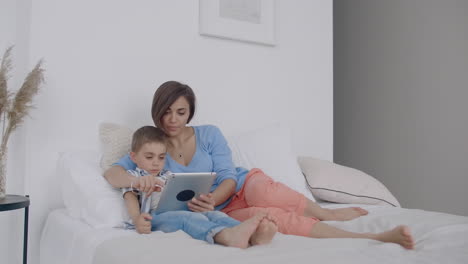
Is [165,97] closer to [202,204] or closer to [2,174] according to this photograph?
[202,204]

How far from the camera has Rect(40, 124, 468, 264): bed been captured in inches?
40.0

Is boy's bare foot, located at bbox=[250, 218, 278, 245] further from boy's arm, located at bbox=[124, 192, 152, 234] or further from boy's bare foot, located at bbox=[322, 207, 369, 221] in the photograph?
boy's bare foot, located at bbox=[322, 207, 369, 221]

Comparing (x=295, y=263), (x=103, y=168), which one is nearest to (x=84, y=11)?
(x=103, y=168)

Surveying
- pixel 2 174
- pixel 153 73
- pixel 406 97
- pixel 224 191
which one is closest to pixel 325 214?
pixel 224 191

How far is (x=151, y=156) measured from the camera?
1.61 metres

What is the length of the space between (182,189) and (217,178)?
0.33 m

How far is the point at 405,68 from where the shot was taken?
3502mm

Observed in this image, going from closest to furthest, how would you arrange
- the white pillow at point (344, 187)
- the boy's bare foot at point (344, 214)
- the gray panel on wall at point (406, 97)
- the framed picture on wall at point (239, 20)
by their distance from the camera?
1. the boy's bare foot at point (344, 214)
2. the white pillow at point (344, 187)
3. the framed picture on wall at point (239, 20)
4. the gray panel on wall at point (406, 97)

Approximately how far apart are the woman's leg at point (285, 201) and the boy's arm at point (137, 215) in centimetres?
42

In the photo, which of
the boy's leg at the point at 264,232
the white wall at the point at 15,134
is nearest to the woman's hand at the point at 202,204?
the boy's leg at the point at 264,232

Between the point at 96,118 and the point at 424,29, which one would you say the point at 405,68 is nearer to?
the point at 424,29

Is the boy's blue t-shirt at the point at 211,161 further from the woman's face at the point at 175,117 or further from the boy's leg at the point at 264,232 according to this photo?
the boy's leg at the point at 264,232

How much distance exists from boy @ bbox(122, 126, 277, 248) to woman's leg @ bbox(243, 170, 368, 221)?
25cm

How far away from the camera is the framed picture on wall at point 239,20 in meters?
2.35
